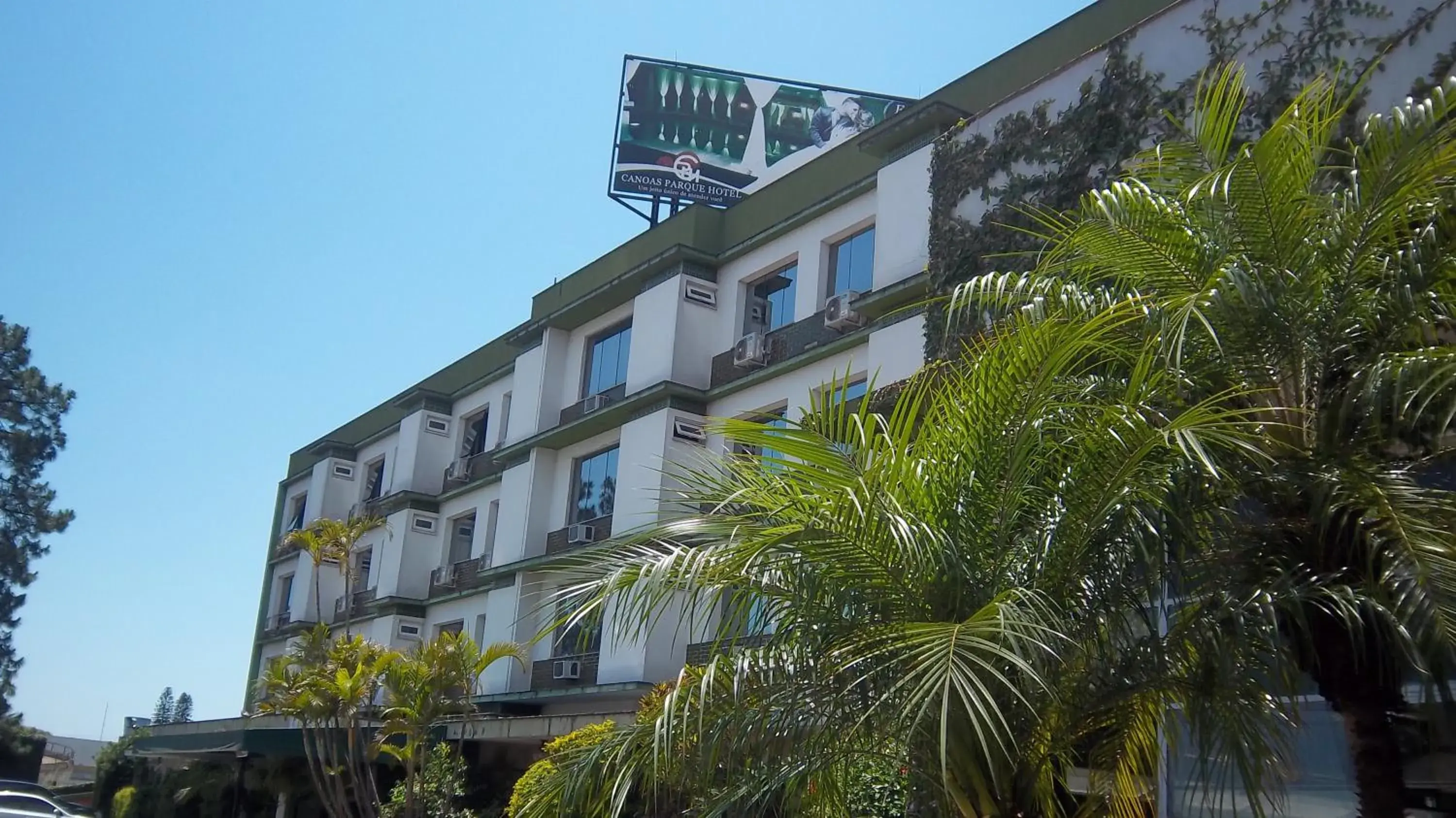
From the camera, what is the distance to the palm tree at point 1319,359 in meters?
6.53

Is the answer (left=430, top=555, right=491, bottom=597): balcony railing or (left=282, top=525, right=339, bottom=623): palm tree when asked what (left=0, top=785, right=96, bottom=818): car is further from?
(left=430, top=555, right=491, bottom=597): balcony railing

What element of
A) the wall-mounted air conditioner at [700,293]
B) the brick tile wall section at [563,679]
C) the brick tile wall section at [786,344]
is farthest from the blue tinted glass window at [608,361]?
the brick tile wall section at [563,679]

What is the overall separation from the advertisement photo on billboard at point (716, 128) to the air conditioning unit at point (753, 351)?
9790mm

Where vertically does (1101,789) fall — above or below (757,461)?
below

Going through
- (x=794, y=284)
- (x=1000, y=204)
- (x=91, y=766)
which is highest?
(x=794, y=284)

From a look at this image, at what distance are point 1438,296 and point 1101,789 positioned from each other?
3.23 meters

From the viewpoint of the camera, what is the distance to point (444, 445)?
1395 inches

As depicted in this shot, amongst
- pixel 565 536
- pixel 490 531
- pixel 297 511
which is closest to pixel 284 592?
pixel 297 511

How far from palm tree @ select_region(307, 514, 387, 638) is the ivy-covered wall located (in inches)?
868

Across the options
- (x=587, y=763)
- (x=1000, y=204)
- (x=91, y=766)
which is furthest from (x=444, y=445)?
(x=91, y=766)

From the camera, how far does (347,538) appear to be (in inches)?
1336

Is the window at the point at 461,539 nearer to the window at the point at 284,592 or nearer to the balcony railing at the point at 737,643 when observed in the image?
the window at the point at 284,592

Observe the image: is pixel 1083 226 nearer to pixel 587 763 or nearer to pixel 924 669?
pixel 924 669

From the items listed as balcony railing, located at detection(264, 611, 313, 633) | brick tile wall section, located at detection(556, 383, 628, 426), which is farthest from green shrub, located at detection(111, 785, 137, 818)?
brick tile wall section, located at detection(556, 383, 628, 426)
